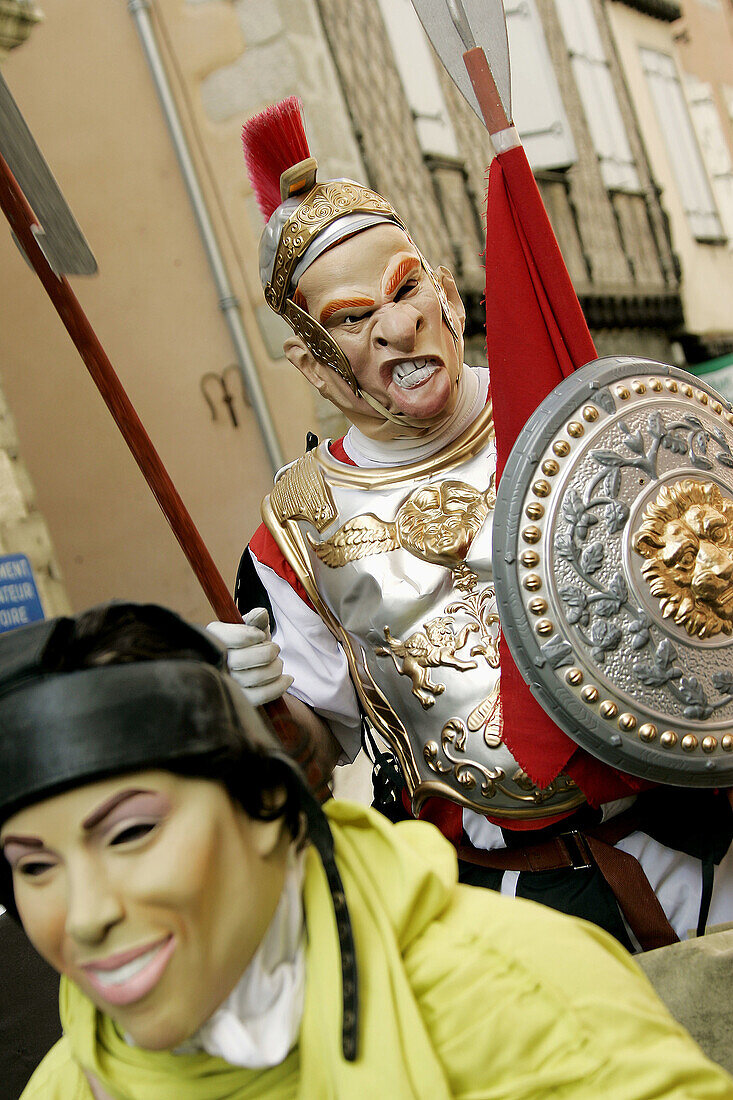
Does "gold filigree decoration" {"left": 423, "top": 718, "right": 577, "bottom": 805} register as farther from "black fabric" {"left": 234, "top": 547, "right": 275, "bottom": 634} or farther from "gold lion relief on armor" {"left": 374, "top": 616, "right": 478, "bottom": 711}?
"black fabric" {"left": 234, "top": 547, "right": 275, "bottom": 634}

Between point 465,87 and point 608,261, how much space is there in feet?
23.6

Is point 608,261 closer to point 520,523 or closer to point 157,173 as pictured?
point 157,173

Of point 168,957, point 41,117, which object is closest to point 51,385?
point 41,117

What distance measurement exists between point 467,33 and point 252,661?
103 cm

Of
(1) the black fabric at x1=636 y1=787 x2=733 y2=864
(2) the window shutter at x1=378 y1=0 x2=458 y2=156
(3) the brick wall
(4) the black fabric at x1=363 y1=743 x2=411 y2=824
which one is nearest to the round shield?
(1) the black fabric at x1=636 y1=787 x2=733 y2=864

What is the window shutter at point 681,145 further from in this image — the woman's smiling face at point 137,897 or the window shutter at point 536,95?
the woman's smiling face at point 137,897

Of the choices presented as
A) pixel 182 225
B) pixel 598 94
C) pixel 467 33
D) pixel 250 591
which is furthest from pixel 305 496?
pixel 598 94

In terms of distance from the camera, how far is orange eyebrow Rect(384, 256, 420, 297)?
1.82m

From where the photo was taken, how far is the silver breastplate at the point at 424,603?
5.62 feet

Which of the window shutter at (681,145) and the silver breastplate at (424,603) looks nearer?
the silver breastplate at (424,603)

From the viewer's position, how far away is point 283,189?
6.33 feet

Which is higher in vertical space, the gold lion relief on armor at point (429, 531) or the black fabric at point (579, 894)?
the gold lion relief on armor at point (429, 531)

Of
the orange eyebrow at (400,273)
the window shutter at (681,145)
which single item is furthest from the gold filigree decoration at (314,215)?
the window shutter at (681,145)

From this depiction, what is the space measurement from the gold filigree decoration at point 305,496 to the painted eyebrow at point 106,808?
113 centimetres
